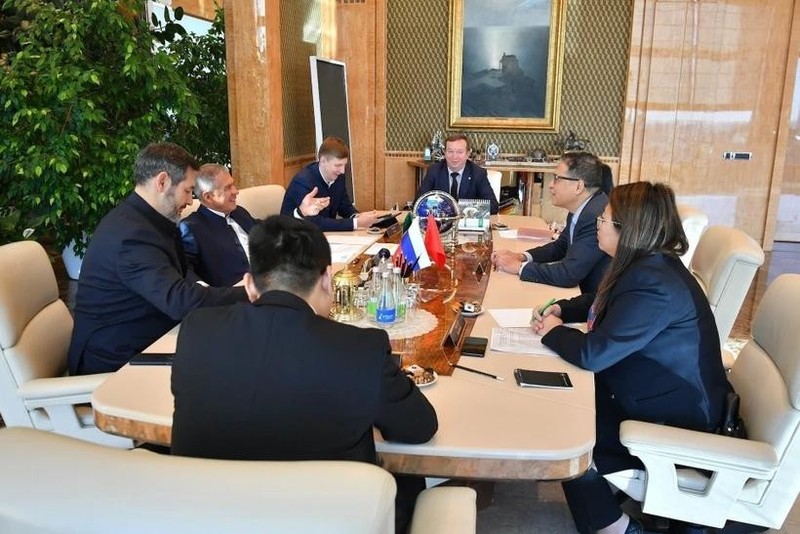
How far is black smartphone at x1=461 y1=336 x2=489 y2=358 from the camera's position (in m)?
1.90

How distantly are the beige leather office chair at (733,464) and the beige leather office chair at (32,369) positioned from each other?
1511mm

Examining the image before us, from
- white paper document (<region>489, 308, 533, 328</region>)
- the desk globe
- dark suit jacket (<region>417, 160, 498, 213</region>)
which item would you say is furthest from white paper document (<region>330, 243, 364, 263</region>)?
dark suit jacket (<region>417, 160, 498, 213</region>)

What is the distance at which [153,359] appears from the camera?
1844 millimetres

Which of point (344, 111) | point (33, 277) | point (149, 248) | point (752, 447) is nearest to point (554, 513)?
point (752, 447)

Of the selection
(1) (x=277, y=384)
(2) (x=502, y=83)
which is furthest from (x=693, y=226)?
(2) (x=502, y=83)

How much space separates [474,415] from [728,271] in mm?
1544

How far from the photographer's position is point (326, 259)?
1.37 meters

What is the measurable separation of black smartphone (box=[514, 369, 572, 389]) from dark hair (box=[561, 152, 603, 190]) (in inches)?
60.1

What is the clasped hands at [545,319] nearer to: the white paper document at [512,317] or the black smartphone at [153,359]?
the white paper document at [512,317]

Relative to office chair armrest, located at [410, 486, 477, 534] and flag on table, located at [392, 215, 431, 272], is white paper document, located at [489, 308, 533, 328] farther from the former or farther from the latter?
office chair armrest, located at [410, 486, 477, 534]

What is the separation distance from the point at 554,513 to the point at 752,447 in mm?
881

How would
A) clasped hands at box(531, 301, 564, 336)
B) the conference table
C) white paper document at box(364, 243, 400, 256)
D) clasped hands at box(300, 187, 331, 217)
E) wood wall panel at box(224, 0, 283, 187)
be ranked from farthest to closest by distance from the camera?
wood wall panel at box(224, 0, 283, 187), clasped hands at box(300, 187, 331, 217), white paper document at box(364, 243, 400, 256), clasped hands at box(531, 301, 564, 336), the conference table

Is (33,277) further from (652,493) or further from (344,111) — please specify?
(344,111)

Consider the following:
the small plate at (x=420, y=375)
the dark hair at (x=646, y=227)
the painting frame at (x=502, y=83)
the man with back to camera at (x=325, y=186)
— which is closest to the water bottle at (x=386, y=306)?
the small plate at (x=420, y=375)
